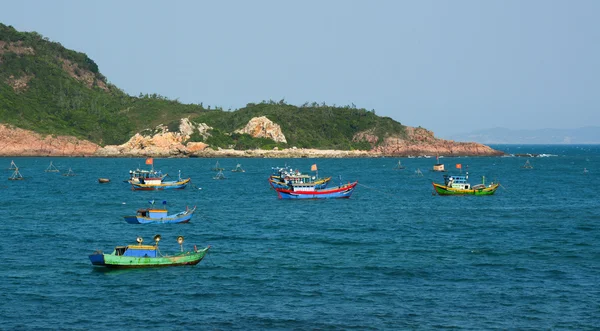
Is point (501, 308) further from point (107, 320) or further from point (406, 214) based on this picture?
point (406, 214)

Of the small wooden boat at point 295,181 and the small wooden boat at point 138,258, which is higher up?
the small wooden boat at point 295,181

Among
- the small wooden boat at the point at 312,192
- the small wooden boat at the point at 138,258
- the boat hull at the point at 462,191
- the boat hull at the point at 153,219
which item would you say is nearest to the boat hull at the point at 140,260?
the small wooden boat at the point at 138,258

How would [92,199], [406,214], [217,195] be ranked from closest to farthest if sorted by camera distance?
[406,214] < [92,199] < [217,195]

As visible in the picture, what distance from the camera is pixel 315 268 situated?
4862cm

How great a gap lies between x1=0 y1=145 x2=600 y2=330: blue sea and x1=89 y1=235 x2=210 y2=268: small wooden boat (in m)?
0.62

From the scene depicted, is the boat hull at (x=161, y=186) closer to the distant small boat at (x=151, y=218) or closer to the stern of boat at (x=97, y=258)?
the distant small boat at (x=151, y=218)

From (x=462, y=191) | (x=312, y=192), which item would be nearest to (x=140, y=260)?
(x=312, y=192)

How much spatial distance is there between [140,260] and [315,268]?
11.5 meters

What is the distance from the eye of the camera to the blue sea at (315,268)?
37.4 m

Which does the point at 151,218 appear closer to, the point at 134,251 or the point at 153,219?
the point at 153,219

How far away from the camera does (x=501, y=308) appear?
127ft

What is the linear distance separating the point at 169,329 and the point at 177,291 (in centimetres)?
713

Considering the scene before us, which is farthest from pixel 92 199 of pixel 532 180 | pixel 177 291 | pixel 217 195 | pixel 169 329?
pixel 532 180

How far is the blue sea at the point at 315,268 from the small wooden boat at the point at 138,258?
617mm
